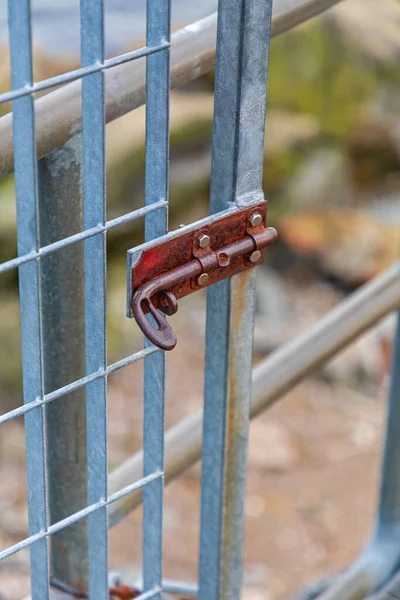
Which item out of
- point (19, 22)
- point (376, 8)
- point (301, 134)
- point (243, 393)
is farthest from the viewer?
point (376, 8)

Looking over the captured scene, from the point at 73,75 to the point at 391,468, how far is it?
0.85 meters

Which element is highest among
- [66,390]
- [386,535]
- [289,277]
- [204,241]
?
[204,241]

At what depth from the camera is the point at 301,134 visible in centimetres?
496

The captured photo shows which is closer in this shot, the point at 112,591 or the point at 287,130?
the point at 112,591

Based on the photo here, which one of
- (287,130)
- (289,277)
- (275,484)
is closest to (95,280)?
(275,484)

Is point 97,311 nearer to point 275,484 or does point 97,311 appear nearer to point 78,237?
point 78,237

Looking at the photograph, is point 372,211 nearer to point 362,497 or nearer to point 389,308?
point 362,497

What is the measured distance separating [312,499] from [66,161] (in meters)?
3.05

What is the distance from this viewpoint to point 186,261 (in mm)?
757

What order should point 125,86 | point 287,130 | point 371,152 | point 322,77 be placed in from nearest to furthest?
point 125,86
point 287,130
point 322,77
point 371,152

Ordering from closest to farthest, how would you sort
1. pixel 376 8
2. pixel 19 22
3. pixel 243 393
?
pixel 19 22 → pixel 243 393 → pixel 376 8

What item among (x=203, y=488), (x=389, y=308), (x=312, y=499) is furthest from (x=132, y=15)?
(x=203, y=488)

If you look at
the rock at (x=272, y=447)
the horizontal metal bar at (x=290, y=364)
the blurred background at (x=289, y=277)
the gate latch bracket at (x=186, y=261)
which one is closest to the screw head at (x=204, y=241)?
the gate latch bracket at (x=186, y=261)

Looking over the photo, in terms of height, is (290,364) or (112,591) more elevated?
(290,364)
